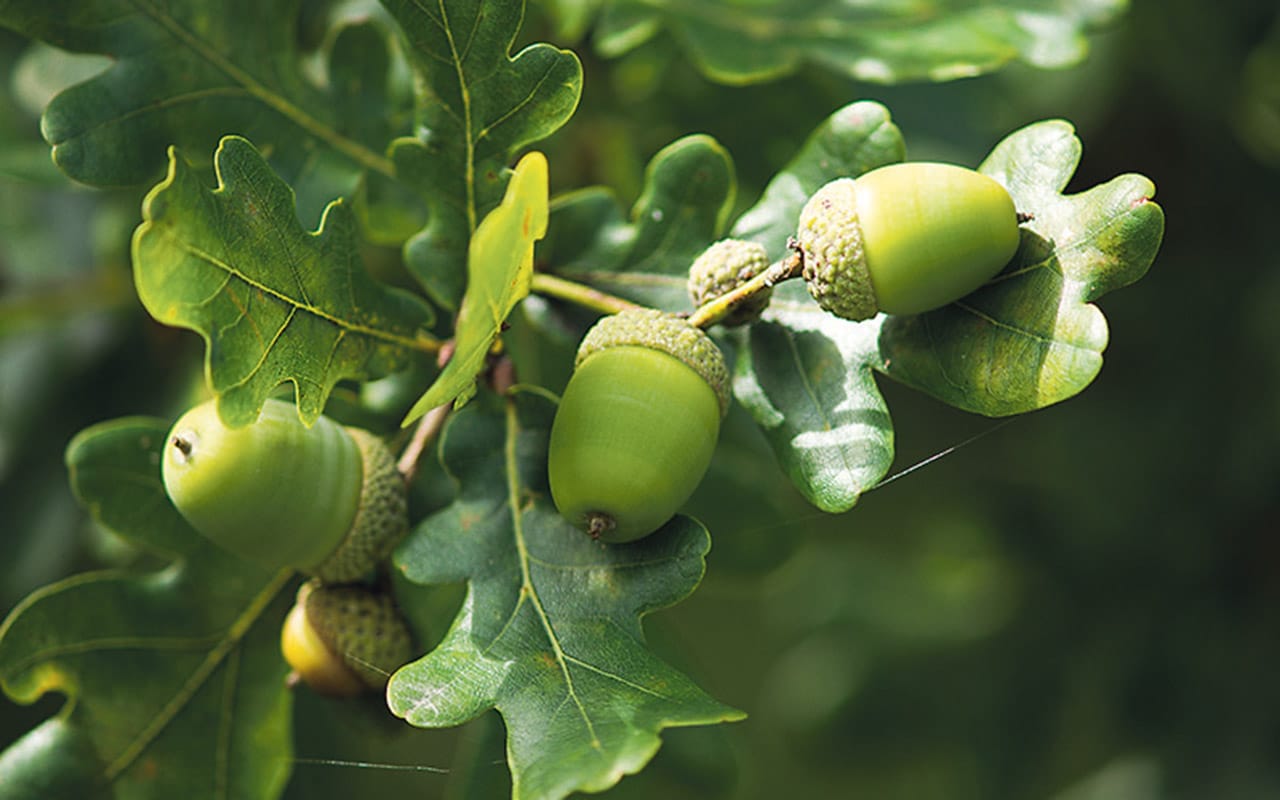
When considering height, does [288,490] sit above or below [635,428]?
below

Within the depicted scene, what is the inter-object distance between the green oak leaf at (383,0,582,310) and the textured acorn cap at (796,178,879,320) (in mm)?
297

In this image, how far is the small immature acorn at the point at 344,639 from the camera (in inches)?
53.2

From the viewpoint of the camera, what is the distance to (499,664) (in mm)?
1174

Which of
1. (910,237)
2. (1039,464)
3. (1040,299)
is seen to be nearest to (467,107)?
(910,237)

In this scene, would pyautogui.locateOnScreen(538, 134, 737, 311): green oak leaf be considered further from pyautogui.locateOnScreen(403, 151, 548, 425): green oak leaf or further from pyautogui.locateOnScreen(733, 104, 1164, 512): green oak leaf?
pyautogui.locateOnScreen(403, 151, 548, 425): green oak leaf

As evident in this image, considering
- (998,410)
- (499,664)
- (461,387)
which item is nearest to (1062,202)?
(998,410)

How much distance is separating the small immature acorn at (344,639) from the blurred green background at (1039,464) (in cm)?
73

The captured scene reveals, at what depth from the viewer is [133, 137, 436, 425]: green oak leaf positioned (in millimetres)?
1016

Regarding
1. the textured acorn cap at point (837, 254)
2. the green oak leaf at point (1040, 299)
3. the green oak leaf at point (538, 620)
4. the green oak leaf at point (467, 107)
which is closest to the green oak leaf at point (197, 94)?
the green oak leaf at point (467, 107)

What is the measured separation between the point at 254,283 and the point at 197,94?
0.51 metres

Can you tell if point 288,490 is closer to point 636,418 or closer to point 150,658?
point 636,418

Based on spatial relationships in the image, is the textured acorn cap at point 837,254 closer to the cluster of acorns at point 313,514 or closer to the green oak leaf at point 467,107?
the green oak leaf at point 467,107

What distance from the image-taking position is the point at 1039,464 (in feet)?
8.98

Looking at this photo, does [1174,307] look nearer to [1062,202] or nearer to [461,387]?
[1062,202]
